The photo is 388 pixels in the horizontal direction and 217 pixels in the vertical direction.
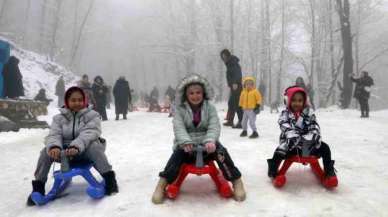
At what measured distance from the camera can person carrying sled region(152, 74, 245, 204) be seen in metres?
4.32

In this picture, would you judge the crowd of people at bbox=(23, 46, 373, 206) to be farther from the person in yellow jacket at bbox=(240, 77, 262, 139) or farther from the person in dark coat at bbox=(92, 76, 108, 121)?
the person in dark coat at bbox=(92, 76, 108, 121)

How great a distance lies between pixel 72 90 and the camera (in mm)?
4844

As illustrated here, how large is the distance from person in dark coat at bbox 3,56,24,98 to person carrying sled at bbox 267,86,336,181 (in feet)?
40.5

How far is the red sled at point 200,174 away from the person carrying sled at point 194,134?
0.23 feet

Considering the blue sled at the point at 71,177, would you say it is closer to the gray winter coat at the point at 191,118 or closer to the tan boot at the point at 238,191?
the gray winter coat at the point at 191,118

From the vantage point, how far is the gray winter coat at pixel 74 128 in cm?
455

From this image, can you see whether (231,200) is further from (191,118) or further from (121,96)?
(121,96)

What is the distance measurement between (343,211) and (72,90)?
11.4 ft

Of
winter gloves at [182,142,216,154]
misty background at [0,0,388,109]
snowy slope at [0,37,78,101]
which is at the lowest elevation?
winter gloves at [182,142,216,154]

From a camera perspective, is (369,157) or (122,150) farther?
(122,150)

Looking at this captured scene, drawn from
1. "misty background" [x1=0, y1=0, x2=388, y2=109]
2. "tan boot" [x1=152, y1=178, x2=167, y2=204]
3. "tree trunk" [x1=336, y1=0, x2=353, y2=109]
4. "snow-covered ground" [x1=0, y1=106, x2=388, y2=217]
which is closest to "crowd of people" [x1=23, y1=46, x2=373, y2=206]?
"tan boot" [x1=152, y1=178, x2=167, y2=204]

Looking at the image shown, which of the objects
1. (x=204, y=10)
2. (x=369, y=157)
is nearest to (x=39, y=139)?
(x=369, y=157)

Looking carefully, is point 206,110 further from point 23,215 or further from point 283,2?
point 283,2

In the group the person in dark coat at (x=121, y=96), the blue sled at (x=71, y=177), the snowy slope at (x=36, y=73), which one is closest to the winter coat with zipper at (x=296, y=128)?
the blue sled at (x=71, y=177)
